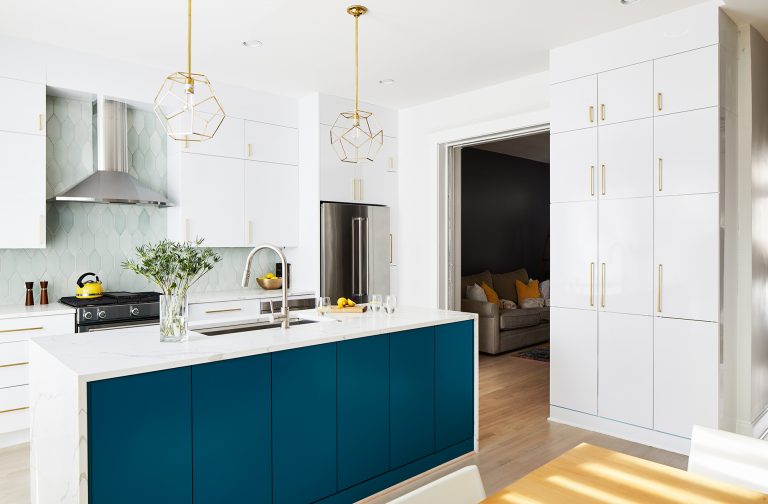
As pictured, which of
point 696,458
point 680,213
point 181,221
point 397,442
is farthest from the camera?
point 181,221

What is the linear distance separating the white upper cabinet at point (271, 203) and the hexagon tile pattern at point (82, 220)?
29.0 inches

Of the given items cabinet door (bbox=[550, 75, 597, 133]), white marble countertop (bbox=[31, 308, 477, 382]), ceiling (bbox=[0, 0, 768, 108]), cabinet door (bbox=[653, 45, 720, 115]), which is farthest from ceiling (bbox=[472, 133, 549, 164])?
white marble countertop (bbox=[31, 308, 477, 382])

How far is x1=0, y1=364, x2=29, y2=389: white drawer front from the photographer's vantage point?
3.47 m

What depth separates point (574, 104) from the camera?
3.85m

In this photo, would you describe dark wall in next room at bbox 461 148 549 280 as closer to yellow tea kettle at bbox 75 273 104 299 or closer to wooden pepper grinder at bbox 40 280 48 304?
yellow tea kettle at bbox 75 273 104 299

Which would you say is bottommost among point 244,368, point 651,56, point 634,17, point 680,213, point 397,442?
point 397,442

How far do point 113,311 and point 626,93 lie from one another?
380cm

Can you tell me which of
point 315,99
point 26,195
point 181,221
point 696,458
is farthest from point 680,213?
point 26,195

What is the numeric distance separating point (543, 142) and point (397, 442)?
579 centimetres

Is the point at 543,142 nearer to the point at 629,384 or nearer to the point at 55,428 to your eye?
the point at 629,384

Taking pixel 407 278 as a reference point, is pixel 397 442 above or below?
below

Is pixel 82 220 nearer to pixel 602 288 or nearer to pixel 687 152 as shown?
pixel 602 288

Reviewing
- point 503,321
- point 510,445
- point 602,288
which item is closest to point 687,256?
point 602,288

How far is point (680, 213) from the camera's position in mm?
3355
